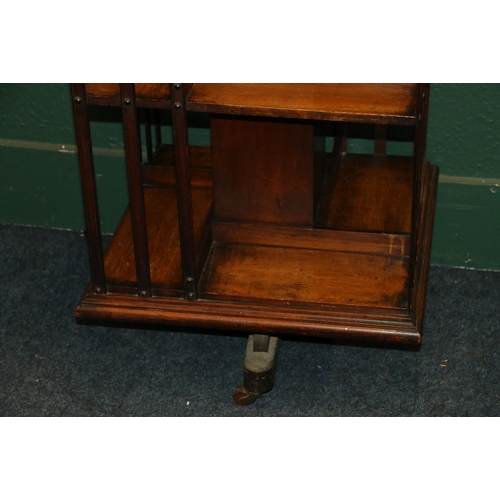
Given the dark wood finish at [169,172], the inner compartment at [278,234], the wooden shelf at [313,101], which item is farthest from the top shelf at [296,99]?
the dark wood finish at [169,172]

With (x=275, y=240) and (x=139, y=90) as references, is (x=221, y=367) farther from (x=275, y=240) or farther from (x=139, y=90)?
(x=139, y=90)

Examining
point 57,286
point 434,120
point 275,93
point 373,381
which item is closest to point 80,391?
point 57,286

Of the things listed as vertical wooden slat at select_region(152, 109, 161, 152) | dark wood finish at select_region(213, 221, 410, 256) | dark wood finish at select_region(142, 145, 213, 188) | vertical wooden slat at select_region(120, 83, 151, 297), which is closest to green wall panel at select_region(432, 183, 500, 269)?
dark wood finish at select_region(213, 221, 410, 256)

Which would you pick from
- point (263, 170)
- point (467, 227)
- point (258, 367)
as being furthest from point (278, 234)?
point (467, 227)

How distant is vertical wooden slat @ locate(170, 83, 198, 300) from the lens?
1362mm

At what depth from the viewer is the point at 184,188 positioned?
1.44m

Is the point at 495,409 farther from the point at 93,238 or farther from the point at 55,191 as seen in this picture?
the point at 55,191

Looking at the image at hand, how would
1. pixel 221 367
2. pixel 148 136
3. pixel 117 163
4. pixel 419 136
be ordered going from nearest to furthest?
pixel 419 136 < pixel 221 367 < pixel 148 136 < pixel 117 163

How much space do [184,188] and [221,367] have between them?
1.45 ft

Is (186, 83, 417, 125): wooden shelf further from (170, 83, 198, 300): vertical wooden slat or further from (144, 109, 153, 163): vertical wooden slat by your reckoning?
(144, 109, 153, 163): vertical wooden slat

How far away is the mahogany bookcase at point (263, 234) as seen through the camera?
1.38 metres

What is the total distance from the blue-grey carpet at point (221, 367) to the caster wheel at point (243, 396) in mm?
16

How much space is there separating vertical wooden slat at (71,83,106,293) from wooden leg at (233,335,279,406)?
28 centimetres

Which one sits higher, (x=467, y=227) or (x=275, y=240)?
(x=275, y=240)
